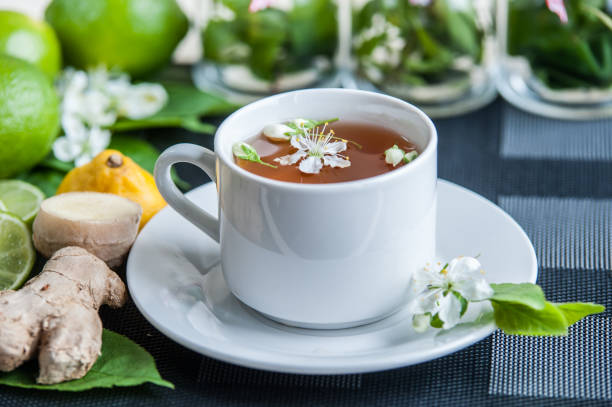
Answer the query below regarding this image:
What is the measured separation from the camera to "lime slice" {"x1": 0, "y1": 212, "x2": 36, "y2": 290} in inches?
35.3

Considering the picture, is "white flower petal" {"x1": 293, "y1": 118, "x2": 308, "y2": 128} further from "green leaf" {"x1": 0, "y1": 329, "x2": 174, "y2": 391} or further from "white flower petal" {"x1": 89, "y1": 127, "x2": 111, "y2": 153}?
"white flower petal" {"x1": 89, "y1": 127, "x2": 111, "y2": 153}

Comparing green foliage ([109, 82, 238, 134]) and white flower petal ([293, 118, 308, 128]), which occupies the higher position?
white flower petal ([293, 118, 308, 128])

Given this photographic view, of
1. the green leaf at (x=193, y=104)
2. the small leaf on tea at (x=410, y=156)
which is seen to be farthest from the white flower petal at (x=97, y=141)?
the small leaf on tea at (x=410, y=156)

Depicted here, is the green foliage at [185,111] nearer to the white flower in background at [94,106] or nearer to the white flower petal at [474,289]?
the white flower in background at [94,106]

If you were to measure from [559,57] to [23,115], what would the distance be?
806 millimetres

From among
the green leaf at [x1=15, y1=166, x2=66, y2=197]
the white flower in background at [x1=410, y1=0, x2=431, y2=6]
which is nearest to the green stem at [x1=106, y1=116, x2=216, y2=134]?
the green leaf at [x1=15, y1=166, x2=66, y2=197]

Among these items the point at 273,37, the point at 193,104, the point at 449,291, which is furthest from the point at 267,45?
the point at 449,291

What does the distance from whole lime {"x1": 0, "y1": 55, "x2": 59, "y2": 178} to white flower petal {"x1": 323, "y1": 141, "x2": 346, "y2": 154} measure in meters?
0.50

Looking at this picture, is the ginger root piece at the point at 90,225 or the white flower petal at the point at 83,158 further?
the white flower petal at the point at 83,158

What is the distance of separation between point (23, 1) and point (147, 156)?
1.32 meters

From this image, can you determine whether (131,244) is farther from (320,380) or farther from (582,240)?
(582,240)

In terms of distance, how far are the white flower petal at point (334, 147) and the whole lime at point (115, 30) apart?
659 millimetres

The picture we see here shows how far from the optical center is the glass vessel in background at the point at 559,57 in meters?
1.19

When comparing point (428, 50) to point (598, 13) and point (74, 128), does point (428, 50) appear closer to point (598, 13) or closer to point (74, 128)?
point (598, 13)
